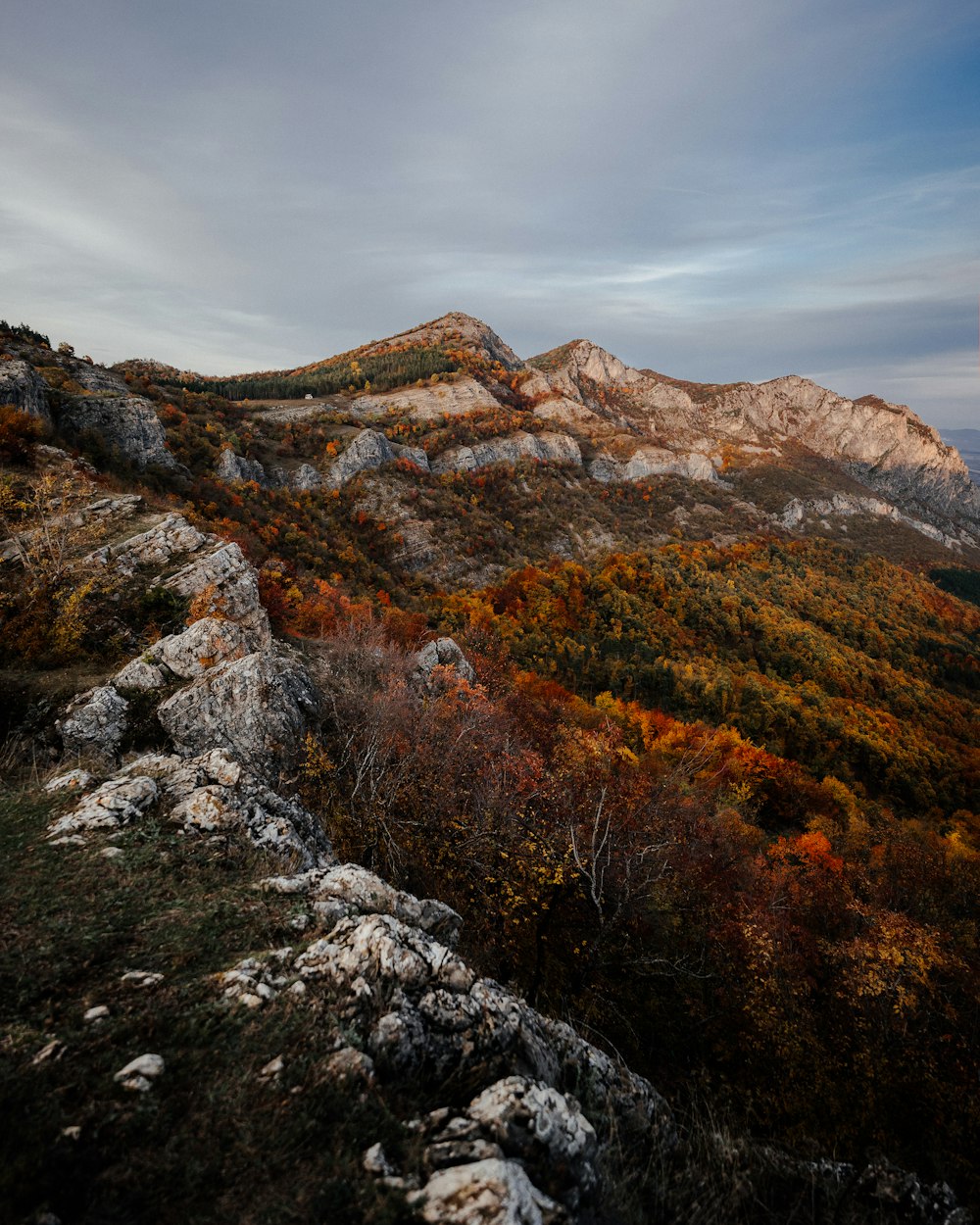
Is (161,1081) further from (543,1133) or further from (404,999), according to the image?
(543,1133)

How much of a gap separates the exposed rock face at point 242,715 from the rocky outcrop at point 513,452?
114936 mm

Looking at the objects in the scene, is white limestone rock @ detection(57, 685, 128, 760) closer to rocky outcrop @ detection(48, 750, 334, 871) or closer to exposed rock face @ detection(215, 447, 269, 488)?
rocky outcrop @ detection(48, 750, 334, 871)

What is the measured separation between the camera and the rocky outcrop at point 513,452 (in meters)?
129

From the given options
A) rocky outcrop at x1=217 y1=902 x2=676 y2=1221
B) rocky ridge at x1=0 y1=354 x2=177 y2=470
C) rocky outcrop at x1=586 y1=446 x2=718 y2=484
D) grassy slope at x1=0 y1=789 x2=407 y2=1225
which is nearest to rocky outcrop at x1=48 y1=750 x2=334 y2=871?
grassy slope at x1=0 y1=789 x2=407 y2=1225

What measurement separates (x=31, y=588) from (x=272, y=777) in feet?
41.6

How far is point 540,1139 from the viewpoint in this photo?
5008 mm

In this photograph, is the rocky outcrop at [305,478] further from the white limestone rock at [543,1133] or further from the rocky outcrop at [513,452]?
the white limestone rock at [543,1133]

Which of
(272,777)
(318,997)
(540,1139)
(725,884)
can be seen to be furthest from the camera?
(725,884)

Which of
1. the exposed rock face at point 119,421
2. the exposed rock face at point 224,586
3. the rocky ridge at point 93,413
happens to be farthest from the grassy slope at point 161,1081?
the exposed rock face at point 119,421

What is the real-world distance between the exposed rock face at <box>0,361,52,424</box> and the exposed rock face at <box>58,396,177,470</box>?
348 centimetres

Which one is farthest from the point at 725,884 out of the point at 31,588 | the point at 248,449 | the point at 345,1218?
the point at 248,449

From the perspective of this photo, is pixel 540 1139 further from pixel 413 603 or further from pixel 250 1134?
pixel 413 603

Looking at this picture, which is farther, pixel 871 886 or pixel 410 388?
pixel 410 388

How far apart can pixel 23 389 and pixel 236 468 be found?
1775 inches
